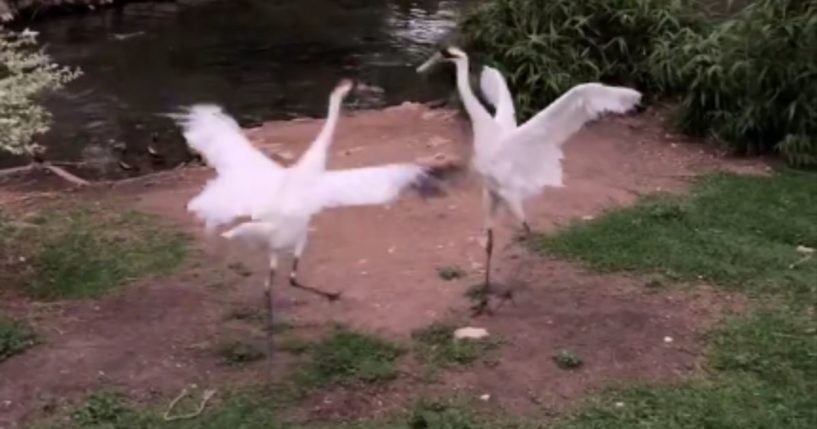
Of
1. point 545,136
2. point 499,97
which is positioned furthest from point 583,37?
point 545,136

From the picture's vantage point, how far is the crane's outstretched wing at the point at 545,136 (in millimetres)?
5520

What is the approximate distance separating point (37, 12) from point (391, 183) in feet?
33.9

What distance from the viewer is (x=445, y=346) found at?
528 centimetres

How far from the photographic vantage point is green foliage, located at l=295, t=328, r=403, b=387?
16.4ft

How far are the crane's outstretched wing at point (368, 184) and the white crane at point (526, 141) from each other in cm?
69

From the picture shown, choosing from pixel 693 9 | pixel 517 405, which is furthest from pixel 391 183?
pixel 693 9

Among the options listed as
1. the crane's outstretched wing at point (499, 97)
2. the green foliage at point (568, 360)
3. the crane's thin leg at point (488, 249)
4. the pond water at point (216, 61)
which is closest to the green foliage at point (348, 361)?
the crane's thin leg at point (488, 249)

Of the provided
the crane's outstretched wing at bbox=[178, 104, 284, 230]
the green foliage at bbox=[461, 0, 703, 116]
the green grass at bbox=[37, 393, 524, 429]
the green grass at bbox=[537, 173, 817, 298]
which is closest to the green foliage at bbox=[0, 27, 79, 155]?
the crane's outstretched wing at bbox=[178, 104, 284, 230]

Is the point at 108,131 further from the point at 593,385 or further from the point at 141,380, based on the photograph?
the point at 593,385

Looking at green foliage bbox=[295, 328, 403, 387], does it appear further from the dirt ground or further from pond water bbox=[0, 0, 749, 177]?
pond water bbox=[0, 0, 749, 177]

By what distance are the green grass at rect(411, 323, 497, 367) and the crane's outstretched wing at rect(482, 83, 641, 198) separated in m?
0.75

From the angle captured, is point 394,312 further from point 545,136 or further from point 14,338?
point 14,338

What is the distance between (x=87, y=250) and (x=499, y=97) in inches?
90.6

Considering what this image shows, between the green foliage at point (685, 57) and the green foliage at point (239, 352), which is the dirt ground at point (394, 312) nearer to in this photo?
the green foliage at point (239, 352)
